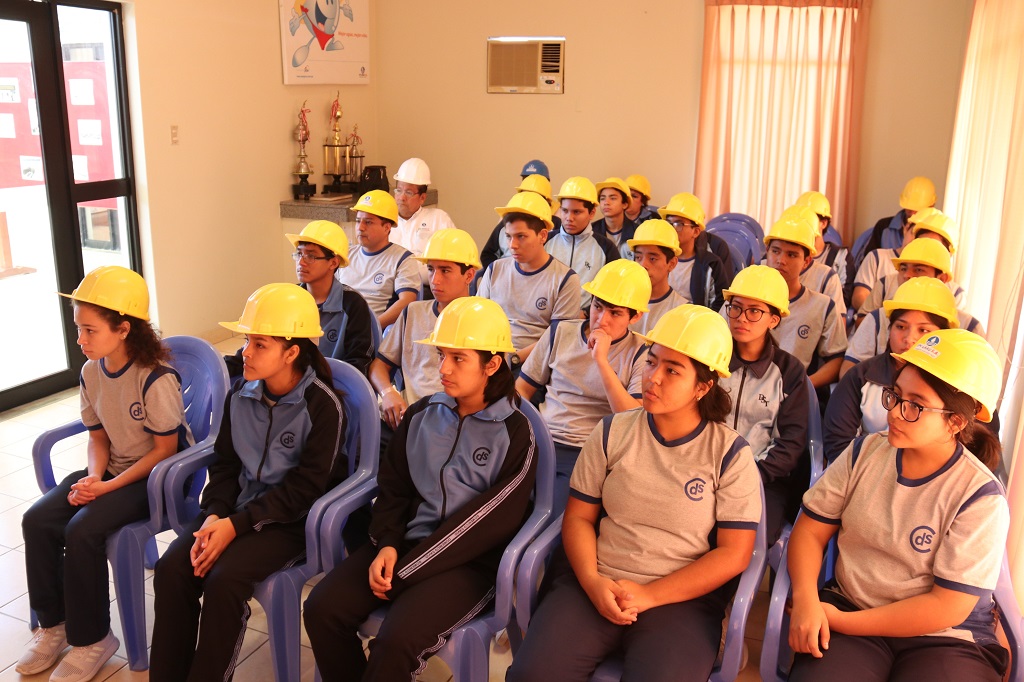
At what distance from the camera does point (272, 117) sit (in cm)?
669

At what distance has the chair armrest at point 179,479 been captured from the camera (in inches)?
101

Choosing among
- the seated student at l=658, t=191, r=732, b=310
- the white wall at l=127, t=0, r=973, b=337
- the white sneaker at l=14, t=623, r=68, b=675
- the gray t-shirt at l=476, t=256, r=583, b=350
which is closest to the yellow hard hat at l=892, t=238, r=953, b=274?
the seated student at l=658, t=191, r=732, b=310

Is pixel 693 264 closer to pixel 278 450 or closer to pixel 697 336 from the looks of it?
pixel 697 336

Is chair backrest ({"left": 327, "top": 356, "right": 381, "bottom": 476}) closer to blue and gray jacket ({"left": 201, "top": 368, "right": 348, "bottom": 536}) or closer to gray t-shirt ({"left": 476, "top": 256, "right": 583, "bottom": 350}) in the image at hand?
blue and gray jacket ({"left": 201, "top": 368, "right": 348, "bottom": 536})

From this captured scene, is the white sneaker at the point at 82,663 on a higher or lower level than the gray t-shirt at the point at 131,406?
lower

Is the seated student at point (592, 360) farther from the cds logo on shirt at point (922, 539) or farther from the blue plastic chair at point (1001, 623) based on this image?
the cds logo on shirt at point (922, 539)

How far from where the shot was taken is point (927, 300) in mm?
2846

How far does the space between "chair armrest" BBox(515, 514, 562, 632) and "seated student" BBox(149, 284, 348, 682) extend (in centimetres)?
66

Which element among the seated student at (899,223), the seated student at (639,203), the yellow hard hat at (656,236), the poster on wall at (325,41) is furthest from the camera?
the poster on wall at (325,41)

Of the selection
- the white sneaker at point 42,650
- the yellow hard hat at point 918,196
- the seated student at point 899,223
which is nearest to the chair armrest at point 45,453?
the white sneaker at point 42,650

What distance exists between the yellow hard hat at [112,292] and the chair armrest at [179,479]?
48 centimetres

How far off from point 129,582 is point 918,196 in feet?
17.6

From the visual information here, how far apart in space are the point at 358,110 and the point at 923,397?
676 centimetres

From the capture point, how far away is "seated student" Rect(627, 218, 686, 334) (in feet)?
11.5
